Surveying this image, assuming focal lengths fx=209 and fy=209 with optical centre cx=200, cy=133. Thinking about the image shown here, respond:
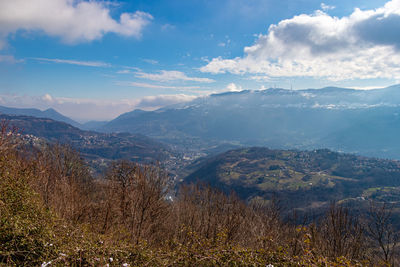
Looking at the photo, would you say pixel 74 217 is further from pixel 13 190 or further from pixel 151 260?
pixel 151 260

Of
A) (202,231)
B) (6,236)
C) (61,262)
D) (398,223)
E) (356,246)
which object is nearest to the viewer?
(61,262)

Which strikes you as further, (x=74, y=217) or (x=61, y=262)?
(x=74, y=217)

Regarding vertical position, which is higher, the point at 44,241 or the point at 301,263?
the point at 44,241

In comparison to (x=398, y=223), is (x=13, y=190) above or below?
above

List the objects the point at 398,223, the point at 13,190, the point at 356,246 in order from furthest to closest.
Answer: the point at 398,223 < the point at 356,246 < the point at 13,190

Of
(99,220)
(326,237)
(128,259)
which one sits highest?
(128,259)

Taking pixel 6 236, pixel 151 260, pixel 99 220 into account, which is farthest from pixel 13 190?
pixel 151 260

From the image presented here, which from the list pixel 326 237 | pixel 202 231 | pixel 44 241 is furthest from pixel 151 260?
pixel 326 237

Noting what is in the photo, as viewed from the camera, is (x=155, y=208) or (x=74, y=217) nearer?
(x=74, y=217)

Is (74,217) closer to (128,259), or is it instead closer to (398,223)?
(128,259)
